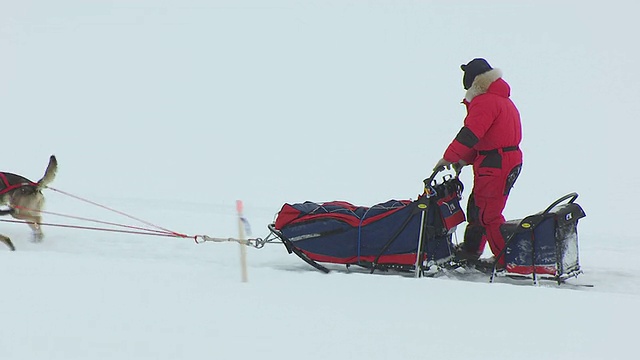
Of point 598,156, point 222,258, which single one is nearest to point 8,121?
point 222,258

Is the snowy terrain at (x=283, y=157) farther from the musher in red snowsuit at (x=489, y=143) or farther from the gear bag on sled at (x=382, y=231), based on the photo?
the musher in red snowsuit at (x=489, y=143)

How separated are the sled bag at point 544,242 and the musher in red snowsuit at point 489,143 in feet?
0.38

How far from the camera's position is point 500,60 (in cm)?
1521

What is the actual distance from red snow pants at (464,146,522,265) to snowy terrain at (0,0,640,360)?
32 cm

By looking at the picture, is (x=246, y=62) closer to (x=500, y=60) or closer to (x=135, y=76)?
(x=135, y=76)

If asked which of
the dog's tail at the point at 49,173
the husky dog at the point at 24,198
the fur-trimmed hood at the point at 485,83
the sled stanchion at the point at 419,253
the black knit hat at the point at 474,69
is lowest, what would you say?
the sled stanchion at the point at 419,253

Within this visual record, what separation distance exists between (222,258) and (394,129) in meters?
6.94

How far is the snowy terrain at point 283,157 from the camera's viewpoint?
127 inches

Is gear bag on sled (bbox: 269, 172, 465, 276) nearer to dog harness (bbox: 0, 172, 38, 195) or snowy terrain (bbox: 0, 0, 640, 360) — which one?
snowy terrain (bbox: 0, 0, 640, 360)

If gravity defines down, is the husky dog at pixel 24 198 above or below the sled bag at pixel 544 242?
above

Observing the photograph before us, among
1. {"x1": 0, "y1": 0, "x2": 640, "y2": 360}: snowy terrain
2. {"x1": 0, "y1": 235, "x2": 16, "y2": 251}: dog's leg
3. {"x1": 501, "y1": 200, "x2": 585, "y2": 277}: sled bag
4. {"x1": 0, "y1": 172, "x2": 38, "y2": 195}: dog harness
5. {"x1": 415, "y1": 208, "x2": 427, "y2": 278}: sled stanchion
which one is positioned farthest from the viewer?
{"x1": 0, "y1": 172, "x2": 38, "y2": 195}: dog harness

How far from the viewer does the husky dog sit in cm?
519

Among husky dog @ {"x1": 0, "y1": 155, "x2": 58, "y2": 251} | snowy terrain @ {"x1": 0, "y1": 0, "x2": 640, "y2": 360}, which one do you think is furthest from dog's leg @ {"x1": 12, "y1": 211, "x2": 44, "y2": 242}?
snowy terrain @ {"x1": 0, "y1": 0, "x2": 640, "y2": 360}

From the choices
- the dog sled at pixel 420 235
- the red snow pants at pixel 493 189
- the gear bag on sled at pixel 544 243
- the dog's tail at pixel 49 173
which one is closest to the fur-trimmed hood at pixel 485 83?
the red snow pants at pixel 493 189
